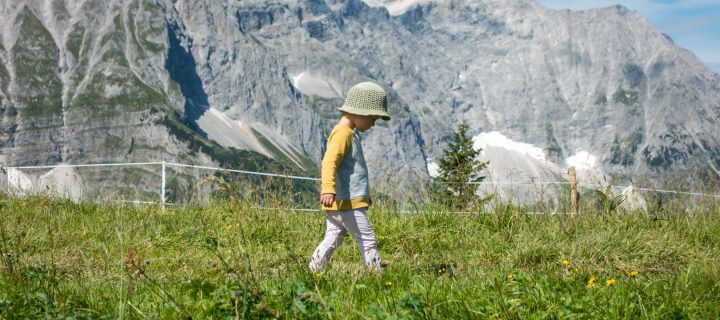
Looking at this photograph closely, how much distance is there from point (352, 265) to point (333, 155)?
118 centimetres

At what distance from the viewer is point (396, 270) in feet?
18.9

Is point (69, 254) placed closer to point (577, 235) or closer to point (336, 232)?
point (336, 232)

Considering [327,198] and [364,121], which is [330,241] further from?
[364,121]

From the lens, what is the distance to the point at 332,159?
269 inches

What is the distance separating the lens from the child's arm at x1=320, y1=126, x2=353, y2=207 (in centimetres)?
662

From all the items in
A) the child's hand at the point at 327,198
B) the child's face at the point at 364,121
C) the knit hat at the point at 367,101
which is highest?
the knit hat at the point at 367,101

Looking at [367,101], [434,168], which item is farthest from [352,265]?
[434,168]

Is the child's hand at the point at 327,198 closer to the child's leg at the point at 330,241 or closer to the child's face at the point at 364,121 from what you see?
the child's leg at the point at 330,241

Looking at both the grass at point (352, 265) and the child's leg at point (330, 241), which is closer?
the grass at point (352, 265)

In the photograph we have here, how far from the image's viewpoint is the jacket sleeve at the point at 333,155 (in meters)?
6.67

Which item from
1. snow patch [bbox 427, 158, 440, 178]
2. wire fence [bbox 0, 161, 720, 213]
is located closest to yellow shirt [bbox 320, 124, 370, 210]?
wire fence [bbox 0, 161, 720, 213]

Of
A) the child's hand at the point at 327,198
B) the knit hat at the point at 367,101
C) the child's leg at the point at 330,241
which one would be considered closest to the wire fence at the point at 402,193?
the child's leg at the point at 330,241

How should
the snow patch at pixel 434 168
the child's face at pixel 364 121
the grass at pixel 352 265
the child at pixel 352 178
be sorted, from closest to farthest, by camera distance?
the grass at pixel 352 265 → the child at pixel 352 178 → the child's face at pixel 364 121 → the snow patch at pixel 434 168

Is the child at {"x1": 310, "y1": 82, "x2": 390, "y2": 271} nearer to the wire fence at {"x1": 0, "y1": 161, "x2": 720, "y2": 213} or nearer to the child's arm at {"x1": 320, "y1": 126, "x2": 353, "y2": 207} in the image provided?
the child's arm at {"x1": 320, "y1": 126, "x2": 353, "y2": 207}
